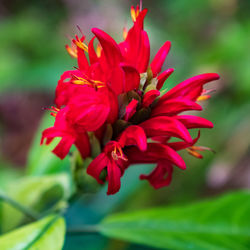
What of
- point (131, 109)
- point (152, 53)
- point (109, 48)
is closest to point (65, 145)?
point (131, 109)

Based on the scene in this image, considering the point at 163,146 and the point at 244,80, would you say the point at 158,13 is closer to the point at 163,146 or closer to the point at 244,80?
the point at 244,80

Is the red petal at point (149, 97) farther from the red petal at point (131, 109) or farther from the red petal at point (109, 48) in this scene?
the red petal at point (109, 48)

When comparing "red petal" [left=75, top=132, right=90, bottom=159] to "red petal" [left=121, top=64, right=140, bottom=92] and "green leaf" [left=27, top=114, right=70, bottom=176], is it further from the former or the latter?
"green leaf" [left=27, top=114, right=70, bottom=176]

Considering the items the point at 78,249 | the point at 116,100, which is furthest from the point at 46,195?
the point at 116,100

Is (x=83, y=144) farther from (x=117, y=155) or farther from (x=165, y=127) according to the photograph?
(x=165, y=127)

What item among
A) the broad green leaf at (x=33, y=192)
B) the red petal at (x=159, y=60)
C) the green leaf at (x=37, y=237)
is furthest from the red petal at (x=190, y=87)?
the broad green leaf at (x=33, y=192)

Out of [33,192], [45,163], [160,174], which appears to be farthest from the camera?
[45,163]
